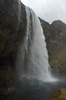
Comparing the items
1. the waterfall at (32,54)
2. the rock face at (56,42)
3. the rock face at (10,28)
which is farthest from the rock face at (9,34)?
the rock face at (56,42)

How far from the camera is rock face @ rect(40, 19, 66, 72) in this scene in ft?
289

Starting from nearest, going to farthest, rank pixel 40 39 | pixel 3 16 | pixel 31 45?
pixel 3 16 < pixel 31 45 < pixel 40 39

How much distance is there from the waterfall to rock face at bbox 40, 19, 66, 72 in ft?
71.1

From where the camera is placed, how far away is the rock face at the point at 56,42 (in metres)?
88.1

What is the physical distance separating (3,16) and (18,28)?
6608 mm

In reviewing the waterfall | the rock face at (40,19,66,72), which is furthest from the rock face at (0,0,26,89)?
the rock face at (40,19,66,72)

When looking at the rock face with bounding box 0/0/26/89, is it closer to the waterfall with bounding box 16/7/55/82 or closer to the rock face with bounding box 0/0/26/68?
the rock face with bounding box 0/0/26/68

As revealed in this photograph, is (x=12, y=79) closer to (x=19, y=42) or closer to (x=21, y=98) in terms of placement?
(x=19, y=42)

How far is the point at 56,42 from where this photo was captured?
9850 centimetres

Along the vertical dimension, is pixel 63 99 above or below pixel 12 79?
below

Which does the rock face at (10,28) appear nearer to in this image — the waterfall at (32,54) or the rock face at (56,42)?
the waterfall at (32,54)

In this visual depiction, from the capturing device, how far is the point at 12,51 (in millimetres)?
50906

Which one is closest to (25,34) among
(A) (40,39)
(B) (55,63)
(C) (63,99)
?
(A) (40,39)

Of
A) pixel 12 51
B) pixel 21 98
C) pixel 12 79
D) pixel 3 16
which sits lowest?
pixel 21 98
